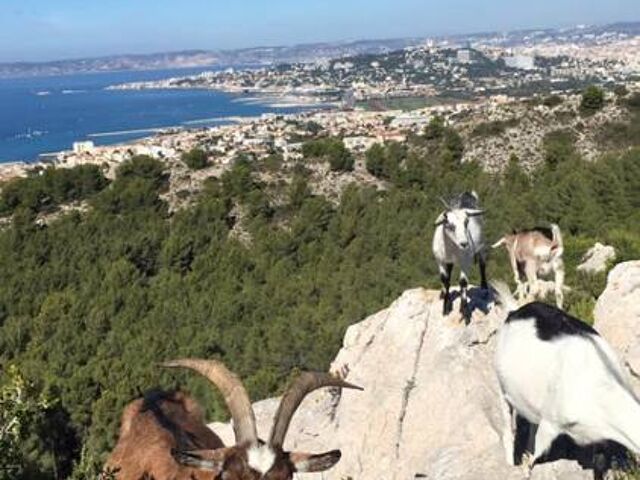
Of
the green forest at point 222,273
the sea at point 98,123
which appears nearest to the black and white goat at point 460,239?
the green forest at point 222,273

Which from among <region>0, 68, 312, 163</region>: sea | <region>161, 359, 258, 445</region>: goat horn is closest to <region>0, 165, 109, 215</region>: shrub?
<region>161, 359, 258, 445</region>: goat horn

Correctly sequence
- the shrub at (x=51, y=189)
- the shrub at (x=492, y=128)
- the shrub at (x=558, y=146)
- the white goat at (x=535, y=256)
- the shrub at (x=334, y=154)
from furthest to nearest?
the shrub at (x=492, y=128)
the shrub at (x=334, y=154)
the shrub at (x=51, y=189)
the shrub at (x=558, y=146)
the white goat at (x=535, y=256)

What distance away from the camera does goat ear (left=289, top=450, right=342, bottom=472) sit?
15.2 ft

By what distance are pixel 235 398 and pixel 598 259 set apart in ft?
44.7

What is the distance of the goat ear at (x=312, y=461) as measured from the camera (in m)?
4.64

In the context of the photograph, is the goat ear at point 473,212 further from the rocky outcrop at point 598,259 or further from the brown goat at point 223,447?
the rocky outcrop at point 598,259

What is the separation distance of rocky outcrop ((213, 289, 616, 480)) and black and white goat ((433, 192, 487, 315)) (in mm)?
495

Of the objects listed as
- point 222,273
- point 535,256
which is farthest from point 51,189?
point 535,256

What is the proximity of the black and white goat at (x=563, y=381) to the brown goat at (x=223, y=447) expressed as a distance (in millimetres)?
1593

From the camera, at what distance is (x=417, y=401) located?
9562mm

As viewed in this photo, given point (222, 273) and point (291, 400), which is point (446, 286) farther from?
point (222, 273)

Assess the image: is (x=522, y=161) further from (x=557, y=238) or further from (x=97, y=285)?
(x=557, y=238)

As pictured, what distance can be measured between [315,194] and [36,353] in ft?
79.2

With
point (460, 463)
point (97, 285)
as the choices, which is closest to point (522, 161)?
point (97, 285)
